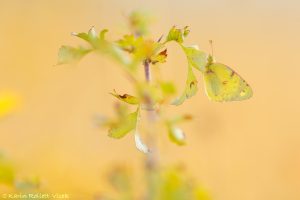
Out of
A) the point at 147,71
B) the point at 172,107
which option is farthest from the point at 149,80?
the point at 172,107

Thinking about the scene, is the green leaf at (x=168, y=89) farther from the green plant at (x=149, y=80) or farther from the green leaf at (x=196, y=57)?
the green leaf at (x=196, y=57)

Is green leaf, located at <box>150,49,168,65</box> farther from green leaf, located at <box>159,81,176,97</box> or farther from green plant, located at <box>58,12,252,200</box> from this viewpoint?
green leaf, located at <box>159,81,176,97</box>

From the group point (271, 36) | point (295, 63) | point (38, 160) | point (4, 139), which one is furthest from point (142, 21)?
point (271, 36)

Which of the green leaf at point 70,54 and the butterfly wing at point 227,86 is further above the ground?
the green leaf at point 70,54

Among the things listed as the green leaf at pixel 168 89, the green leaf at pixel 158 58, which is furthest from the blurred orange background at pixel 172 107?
the green leaf at pixel 168 89

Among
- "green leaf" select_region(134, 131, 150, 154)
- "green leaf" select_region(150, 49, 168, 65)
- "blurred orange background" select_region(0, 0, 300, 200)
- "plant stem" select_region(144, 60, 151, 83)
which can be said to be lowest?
"blurred orange background" select_region(0, 0, 300, 200)

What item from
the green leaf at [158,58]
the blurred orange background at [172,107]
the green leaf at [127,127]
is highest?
the green leaf at [158,58]

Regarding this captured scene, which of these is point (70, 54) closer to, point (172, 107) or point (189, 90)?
point (189, 90)

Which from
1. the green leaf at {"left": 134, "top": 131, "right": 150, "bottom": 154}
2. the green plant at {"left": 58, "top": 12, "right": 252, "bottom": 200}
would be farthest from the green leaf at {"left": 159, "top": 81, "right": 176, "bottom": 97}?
the green leaf at {"left": 134, "top": 131, "right": 150, "bottom": 154}
